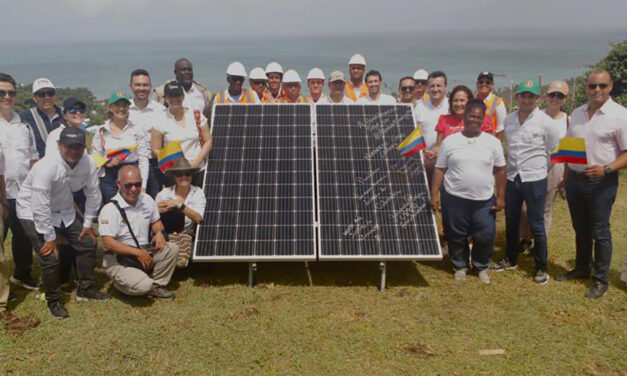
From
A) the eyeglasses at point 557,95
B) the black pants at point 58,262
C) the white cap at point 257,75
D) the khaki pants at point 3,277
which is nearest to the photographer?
the black pants at point 58,262

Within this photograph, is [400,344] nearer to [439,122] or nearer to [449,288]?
[449,288]

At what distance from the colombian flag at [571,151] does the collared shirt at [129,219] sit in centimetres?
541

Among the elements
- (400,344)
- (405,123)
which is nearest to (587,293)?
(400,344)

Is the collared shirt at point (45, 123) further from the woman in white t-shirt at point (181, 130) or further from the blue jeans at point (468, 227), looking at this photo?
the blue jeans at point (468, 227)

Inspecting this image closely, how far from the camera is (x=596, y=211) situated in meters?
6.43

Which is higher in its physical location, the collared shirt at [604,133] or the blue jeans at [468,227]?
the collared shirt at [604,133]

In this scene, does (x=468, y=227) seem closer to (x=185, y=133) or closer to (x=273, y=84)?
(x=185, y=133)

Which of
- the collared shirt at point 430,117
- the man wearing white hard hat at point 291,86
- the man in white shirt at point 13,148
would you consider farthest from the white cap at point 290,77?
the man in white shirt at point 13,148

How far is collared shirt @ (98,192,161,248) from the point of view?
6.05 metres

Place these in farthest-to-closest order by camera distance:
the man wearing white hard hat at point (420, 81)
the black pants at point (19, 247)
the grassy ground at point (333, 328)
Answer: the man wearing white hard hat at point (420, 81), the black pants at point (19, 247), the grassy ground at point (333, 328)

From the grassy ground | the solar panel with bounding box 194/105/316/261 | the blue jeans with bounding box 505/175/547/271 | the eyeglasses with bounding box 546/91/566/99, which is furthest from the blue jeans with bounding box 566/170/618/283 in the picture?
the solar panel with bounding box 194/105/316/261

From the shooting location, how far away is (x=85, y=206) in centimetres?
628

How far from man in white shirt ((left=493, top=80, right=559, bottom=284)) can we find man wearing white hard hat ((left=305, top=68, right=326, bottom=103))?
12.8 feet

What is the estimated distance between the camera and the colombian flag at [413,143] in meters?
7.07
